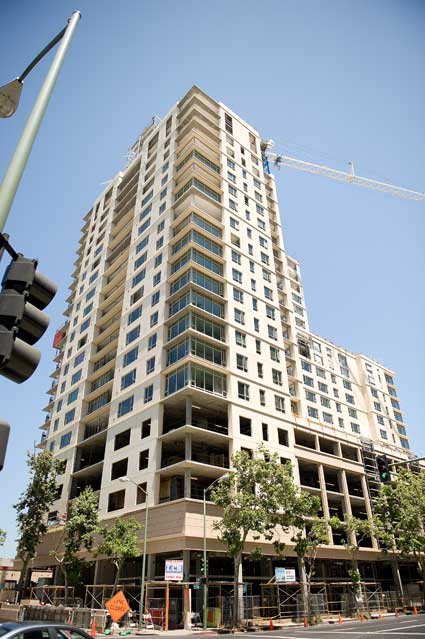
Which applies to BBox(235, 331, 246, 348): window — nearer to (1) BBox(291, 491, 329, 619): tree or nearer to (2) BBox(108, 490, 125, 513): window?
(1) BBox(291, 491, 329, 619): tree

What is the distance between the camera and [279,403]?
159 feet

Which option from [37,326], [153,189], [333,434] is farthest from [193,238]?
[37,326]

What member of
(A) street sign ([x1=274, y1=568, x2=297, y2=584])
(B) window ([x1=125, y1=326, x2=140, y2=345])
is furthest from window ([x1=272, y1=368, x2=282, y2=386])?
(A) street sign ([x1=274, y1=568, x2=297, y2=584])

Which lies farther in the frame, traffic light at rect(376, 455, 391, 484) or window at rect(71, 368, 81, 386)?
window at rect(71, 368, 81, 386)

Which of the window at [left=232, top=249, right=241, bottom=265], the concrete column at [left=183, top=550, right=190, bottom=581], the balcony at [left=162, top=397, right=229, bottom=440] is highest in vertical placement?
the window at [left=232, top=249, right=241, bottom=265]

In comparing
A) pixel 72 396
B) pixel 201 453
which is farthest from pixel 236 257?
pixel 72 396

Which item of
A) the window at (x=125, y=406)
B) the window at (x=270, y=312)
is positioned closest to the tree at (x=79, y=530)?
the window at (x=125, y=406)

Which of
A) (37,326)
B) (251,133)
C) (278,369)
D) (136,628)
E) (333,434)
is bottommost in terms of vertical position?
(136,628)

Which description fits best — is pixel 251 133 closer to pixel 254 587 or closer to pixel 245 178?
pixel 245 178

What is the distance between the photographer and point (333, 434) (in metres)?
60.5

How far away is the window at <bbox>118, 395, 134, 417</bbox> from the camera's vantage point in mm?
46434

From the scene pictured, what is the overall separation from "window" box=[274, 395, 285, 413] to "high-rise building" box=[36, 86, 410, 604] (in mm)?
458

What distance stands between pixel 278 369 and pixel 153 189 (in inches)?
1195

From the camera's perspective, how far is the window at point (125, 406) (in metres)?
46.4
